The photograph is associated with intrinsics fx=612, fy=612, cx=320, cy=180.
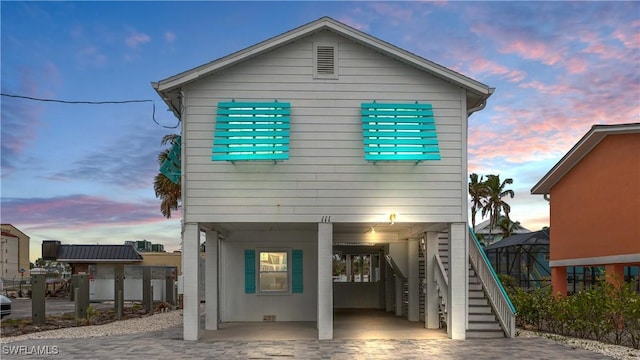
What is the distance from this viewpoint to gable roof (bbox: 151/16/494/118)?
46.0ft

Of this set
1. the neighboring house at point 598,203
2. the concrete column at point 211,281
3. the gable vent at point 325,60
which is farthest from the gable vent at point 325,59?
the neighboring house at point 598,203

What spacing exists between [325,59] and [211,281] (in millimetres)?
6839

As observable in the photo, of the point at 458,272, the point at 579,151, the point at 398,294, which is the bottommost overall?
the point at 398,294

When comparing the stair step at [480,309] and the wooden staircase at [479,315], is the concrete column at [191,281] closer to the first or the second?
the wooden staircase at [479,315]

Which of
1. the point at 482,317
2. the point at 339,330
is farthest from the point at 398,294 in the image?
the point at 482,317

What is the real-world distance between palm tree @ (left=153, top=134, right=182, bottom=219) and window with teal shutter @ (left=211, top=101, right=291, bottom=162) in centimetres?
1222

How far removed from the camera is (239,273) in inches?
730

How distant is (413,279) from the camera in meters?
18.5

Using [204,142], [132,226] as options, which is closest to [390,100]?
[204,142]

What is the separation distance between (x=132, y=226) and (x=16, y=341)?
721 inches

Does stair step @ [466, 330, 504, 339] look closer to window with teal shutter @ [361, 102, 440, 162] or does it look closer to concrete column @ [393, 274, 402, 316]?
window with teal shutter @ [361, 102, 440, 162]

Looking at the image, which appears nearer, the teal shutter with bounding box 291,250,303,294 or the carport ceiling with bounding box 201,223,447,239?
the carport ceiling with bounding box 201,223,447,239

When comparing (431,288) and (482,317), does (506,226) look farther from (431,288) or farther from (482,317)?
(482,317)

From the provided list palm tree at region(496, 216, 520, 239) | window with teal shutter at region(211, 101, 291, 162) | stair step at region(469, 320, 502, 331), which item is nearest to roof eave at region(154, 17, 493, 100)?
window with teal shutter at region(211, 101, 291, 162)
